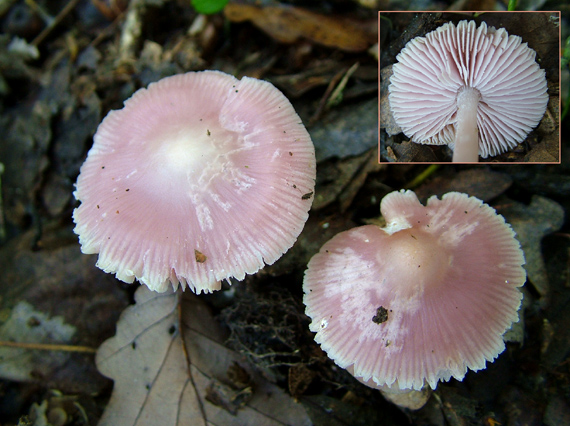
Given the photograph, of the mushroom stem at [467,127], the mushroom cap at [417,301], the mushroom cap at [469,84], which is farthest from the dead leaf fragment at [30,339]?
the mushroom stem at [467,127]

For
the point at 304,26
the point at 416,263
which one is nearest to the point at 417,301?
the point at 416,263

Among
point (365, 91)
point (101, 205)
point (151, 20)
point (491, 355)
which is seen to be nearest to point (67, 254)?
point (101, 205)

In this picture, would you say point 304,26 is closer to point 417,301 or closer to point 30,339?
point 417,301

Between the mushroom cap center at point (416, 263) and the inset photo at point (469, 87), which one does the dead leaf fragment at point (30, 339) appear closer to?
the mushroom cap center at point (416, 263)

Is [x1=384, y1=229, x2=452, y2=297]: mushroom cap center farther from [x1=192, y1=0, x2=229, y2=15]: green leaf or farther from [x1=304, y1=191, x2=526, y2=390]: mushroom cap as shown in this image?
[x1=192, y1=0, x2=229, y2=15]: green leaf

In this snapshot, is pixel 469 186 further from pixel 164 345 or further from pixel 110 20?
pixel 110 20
